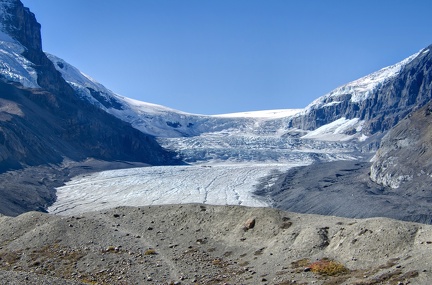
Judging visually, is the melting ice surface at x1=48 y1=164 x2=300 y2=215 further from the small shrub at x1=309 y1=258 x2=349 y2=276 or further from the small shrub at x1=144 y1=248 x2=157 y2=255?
the small shrub at x1=309 y1=258 x2=349 y2=276

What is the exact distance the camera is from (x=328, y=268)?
2845 centimetres

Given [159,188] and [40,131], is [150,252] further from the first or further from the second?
[40,131]

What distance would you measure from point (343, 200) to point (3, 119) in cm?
7749

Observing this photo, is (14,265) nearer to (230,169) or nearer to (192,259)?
(192,259)

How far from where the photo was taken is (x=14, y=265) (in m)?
33.6

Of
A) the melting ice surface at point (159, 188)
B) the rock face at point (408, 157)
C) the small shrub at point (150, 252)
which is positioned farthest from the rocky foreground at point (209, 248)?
the rock face at point (408, 157)

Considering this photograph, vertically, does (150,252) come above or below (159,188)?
above

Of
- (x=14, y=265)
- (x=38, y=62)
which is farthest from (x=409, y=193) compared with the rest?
(x=38, y=62)

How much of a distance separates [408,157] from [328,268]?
78.8 meters

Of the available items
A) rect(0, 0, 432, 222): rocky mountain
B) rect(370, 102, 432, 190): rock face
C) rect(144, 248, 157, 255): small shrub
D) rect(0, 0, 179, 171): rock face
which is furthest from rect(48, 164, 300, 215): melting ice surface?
rect(144, 248, 157, 255): small shrub

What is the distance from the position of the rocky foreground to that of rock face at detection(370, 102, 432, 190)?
56.5 meters

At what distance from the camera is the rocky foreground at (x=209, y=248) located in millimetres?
28047

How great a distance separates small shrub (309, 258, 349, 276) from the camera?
91.8 ft

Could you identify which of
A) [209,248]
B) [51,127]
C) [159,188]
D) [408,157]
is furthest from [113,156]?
[209,248]
